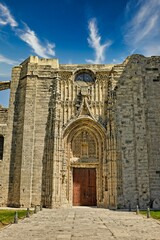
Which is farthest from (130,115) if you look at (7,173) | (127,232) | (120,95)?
(127,232)

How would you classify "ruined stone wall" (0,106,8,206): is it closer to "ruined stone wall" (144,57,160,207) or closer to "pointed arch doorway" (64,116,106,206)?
"pointed arch doorway" (64,116,106,206)

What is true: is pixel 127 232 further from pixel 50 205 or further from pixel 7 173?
pixel 7 173

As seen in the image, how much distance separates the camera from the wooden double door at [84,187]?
1747 cm

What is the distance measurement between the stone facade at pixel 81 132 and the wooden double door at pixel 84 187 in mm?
291

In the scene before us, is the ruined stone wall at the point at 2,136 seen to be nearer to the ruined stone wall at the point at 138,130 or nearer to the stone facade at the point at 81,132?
the stone facade at the point at 81,132

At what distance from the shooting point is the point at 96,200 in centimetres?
1748

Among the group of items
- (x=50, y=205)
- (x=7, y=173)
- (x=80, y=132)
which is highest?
(x=80, y=132)

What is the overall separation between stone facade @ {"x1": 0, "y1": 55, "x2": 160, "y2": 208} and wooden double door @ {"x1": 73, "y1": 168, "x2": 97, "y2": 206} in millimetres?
291

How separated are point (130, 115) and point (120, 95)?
162 cm

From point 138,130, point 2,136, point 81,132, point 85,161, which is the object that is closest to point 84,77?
point 81,132

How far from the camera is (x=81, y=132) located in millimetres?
18562

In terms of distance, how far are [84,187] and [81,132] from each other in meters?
3.83

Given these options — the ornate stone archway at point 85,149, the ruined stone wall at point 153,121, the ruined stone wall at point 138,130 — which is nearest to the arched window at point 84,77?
the ruined stone wall at point 138,130

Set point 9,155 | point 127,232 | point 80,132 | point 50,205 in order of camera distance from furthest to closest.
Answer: point 80,132, point 9,155, point 50,205, point 127,232
